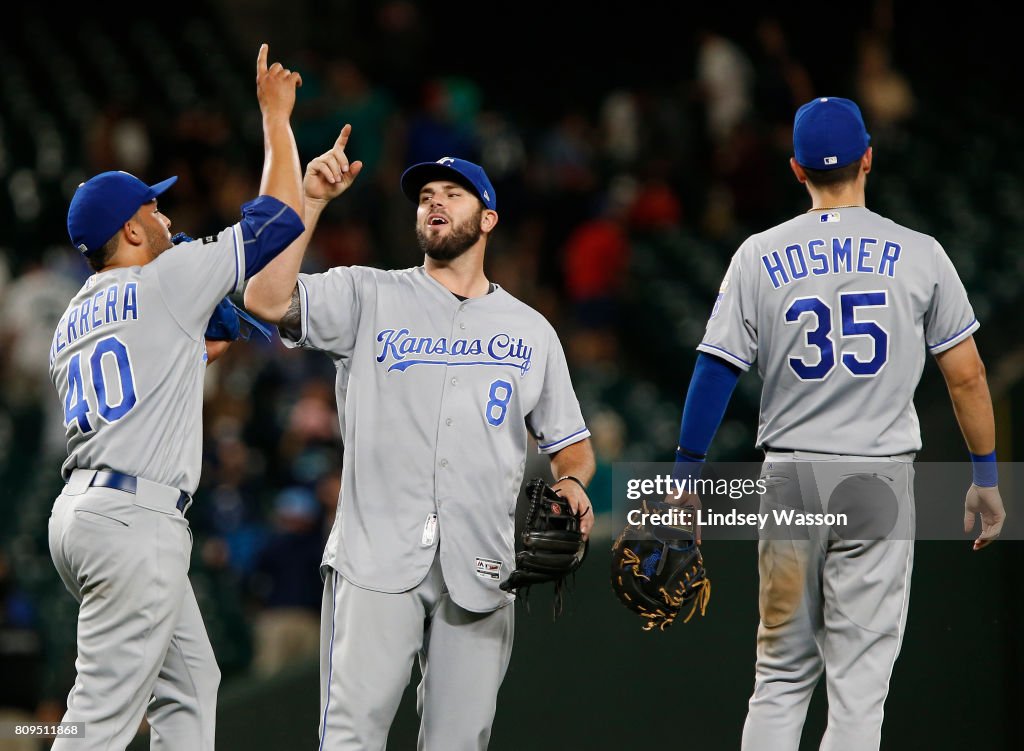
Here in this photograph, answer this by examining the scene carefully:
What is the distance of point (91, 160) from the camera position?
409 inches

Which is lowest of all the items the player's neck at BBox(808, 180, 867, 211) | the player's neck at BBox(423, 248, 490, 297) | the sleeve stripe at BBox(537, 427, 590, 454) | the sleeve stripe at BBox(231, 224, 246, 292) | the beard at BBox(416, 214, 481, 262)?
the sleeve stripe at BBox(537, 427, 590, 454)

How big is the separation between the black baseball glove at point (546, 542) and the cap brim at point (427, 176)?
0.89 m

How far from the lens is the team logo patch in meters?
3.73

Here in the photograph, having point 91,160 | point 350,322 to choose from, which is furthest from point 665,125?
point 350,322

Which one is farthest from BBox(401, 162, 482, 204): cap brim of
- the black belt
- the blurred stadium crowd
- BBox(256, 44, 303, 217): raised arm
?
the blurred stadium crowd

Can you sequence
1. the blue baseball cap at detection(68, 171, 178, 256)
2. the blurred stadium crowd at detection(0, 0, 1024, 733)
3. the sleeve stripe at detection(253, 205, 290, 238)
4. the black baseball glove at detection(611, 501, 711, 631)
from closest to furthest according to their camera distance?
1. the sleeve stripe at detection(253, 205, 290, 238)
2. the blue baseball cap at detection(68, 171, 178, 256)
3. the black baseball glove at detection(611, 501, 711, 631)
4. the blurred stadium crowd at detection(0, 0, 1024, 733)

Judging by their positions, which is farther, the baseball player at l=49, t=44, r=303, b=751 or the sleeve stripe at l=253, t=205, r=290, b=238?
the sleeve stripe at l=253, t=205, r=290, b=238

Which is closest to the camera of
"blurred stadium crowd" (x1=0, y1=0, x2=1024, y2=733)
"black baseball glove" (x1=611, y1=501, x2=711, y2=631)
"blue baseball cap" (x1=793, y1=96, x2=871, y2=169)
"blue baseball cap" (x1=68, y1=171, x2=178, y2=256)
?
"blue baseball cap" (x1=68, y1=171, x2=178, y2=256)

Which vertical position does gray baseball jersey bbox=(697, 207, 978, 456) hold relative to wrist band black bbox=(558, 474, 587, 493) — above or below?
above

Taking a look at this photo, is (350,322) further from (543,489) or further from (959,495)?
(959,495)

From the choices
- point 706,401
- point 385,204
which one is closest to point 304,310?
point 706,401

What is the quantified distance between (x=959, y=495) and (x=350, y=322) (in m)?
2.26

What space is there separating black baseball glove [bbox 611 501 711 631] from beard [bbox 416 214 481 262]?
0.93 m

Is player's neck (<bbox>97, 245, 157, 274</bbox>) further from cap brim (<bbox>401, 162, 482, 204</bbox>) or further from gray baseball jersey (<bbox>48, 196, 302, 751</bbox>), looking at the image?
cap brim (<bbox>401, 162, 482, 204</bbox>)
